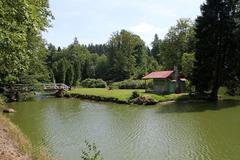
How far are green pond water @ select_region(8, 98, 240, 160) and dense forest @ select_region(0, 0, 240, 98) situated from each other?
4.65 meters

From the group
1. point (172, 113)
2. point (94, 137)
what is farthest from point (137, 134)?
point (172, 113)

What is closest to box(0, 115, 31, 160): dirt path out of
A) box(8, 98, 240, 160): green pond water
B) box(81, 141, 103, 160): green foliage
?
box(81, 141, 103, 160): green foliage

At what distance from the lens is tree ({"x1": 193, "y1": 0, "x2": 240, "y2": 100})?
148ft

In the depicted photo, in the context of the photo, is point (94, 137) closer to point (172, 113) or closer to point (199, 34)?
point (172, 113)

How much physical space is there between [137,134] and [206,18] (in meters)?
25.9

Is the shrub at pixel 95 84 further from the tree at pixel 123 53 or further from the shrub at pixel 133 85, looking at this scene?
the tree at pixel 123 53

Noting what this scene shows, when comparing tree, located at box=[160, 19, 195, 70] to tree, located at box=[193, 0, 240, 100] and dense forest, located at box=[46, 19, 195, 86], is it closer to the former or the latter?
dense forest, located at box=[46, 19, 195, 86]

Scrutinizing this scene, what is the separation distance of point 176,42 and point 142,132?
2021 inches

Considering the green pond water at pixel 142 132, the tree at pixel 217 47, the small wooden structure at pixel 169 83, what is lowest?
the green pond water at pixel 142 132

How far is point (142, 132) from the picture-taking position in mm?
24828

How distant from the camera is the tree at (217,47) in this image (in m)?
45.1

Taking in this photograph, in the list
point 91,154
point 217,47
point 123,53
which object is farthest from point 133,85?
point 91,154

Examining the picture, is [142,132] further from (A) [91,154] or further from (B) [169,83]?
(B) [169,83]

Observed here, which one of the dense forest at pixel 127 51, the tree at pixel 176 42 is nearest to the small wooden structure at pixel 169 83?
the dense forest at pixel 127 51
